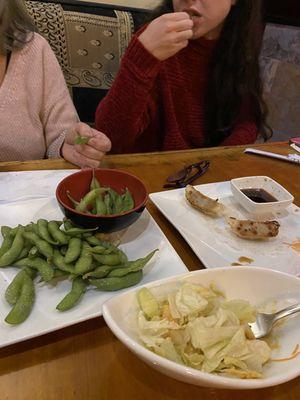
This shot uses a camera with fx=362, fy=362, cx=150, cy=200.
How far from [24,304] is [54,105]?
36.9 inches

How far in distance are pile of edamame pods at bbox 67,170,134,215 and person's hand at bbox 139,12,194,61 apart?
520mm

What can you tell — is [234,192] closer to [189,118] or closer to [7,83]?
[189,118]

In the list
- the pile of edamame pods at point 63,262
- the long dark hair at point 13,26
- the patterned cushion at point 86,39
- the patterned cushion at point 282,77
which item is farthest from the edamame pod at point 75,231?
the patterned cushion at point 282,77

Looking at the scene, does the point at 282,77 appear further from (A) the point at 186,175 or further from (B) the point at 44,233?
(B) the point at 44,233

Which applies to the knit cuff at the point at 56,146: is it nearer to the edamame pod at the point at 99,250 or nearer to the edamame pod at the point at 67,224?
the edamame pod at the point at 67,224

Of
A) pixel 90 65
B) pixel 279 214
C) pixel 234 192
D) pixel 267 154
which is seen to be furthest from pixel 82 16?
pixel 279 214

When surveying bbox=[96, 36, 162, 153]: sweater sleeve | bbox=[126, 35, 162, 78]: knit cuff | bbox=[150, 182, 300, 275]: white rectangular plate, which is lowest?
bbox=[150, 182, 300, 275]: white rectangular plate

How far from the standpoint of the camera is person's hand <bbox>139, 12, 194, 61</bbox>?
1.15 m

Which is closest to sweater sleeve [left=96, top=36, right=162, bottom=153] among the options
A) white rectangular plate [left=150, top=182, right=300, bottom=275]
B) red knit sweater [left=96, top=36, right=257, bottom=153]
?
red knit sweater [left=96, top=36, right=257, bottom=153]

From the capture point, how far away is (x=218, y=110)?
5.44ft

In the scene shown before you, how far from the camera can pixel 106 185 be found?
3.14 feet

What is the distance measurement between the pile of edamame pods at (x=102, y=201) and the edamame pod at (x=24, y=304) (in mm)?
212

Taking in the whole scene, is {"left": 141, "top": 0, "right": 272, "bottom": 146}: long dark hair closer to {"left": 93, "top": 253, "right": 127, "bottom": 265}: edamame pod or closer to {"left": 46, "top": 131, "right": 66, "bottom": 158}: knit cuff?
{"left": 46, "top": 131, "right": 66, "bottom": 158}: knit cuff

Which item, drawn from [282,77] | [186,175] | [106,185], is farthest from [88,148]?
[282,77]
